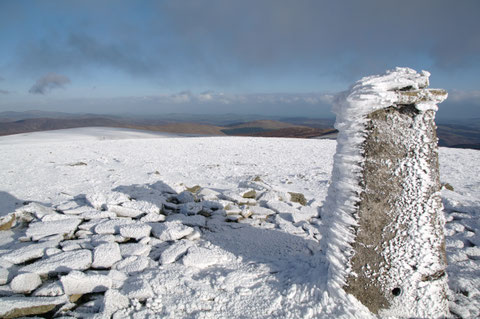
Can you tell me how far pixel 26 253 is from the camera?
11.6 ft

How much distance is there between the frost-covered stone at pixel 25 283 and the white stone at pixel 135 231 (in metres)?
1.27

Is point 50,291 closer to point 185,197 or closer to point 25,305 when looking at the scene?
point 25,305

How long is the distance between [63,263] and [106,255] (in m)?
0.45

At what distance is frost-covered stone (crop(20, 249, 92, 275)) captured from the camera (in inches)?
127

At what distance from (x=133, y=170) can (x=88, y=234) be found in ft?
18.0

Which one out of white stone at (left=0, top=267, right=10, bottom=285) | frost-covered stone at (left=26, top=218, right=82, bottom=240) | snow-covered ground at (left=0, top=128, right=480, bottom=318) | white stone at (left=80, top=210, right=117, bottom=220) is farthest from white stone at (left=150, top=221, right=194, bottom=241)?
white stone at (left=0, top=267, right=10, bottom=285)

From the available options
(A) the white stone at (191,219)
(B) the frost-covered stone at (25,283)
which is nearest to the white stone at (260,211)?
(A) the white stone at (191,219)

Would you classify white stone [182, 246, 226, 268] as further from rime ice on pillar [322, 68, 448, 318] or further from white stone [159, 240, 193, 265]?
rime ice on pillar [322, 68, 448, 318]

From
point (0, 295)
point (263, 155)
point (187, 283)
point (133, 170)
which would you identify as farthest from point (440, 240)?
point (263, 155)

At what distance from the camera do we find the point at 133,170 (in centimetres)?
967

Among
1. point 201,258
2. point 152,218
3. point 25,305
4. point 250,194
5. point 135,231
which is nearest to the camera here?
point 25,305

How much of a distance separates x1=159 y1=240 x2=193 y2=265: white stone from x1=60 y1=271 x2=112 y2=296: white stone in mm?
725

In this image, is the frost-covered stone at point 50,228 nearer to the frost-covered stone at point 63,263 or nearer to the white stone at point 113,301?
the frost-covered stone at point 63,263

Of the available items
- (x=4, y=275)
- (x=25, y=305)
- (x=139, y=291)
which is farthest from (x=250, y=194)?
(x=25, y=305)
